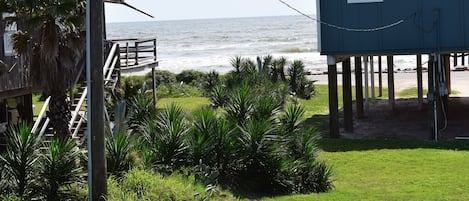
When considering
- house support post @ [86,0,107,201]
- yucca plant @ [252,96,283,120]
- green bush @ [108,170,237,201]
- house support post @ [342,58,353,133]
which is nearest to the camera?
house support post @ [86,0,107,201]

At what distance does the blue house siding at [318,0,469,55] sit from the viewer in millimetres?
23281

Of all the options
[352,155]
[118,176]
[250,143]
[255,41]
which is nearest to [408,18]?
[352,155]

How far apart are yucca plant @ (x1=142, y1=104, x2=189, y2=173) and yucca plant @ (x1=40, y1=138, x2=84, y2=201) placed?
1858 millimetres

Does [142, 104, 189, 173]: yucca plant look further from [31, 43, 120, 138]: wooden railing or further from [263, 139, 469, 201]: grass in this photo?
[31, 43, 120, 138]: wooden railing

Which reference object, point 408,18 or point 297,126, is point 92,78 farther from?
point 408,18

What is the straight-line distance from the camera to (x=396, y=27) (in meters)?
23.7

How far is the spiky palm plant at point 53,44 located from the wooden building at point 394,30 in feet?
31.4

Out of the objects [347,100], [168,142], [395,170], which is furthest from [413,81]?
[168,142]

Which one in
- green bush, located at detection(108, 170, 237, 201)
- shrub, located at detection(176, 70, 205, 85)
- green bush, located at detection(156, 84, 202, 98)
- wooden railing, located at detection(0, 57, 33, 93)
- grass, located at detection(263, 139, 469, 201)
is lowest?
grass, located at detection(263, 139, 469, 201)

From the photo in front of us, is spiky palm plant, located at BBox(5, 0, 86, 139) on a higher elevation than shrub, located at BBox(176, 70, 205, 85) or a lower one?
higher

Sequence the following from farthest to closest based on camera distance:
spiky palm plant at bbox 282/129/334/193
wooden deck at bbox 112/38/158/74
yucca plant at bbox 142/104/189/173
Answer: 1. wooden deck at bbox 112/38/158/74
2. spiky palm plant at bbox 282/129/334/193
3. yucca plant at bbox 142/104/189/173

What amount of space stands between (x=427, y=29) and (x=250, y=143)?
32.4ft

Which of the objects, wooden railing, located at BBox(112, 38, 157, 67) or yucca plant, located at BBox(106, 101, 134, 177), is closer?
yucca plant, located at BBox(106, 101, 134, 177)

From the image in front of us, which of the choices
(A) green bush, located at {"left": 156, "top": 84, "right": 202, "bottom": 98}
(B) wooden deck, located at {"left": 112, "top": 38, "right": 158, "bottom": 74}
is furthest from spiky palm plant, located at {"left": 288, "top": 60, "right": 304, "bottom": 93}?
(B) wooden deck, located at {"left": 112, "top": 38, "right": 158, "bottom": 74}
